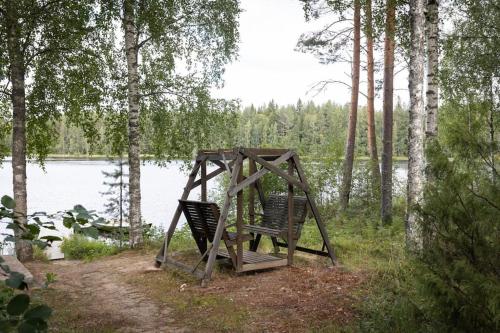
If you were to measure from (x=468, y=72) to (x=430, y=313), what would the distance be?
34.4 feet

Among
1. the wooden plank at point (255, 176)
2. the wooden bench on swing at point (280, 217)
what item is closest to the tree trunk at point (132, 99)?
the wooden bench on swing at point (280, 217)

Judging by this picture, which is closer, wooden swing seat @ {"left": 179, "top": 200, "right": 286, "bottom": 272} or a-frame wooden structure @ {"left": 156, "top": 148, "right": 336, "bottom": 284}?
a-frame wooden structure @ {"left": 156, "top": 148, "right": 336, "bottom": 284}

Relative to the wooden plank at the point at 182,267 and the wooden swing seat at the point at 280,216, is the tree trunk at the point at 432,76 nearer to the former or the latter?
the wooden swing seat at the point at 280,216

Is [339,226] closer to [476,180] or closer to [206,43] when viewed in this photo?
[206,43]

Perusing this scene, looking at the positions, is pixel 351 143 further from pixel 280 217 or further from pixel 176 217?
pixel 176 217

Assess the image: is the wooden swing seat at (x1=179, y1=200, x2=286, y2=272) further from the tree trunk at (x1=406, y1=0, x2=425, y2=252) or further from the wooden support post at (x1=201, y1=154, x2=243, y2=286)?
the tree trunk at (x1=406, y1=0, x2=425, y2=252)

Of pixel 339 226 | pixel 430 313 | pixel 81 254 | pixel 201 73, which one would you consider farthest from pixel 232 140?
pixel 430 313

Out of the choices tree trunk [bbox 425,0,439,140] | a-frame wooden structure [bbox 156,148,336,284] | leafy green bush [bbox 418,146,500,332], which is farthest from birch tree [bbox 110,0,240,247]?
leafy green bush [bbox 418,146,500,332]

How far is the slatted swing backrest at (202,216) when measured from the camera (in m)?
7.04

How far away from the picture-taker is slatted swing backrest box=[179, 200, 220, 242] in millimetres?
7039

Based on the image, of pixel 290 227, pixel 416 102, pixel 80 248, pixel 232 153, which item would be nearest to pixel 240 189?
pixel 232 153

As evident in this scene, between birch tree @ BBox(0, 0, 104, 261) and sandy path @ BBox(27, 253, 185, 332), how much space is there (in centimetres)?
151

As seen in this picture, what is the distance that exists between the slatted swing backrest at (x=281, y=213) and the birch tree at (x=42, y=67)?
431 cm

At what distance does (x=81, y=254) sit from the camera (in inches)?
498
